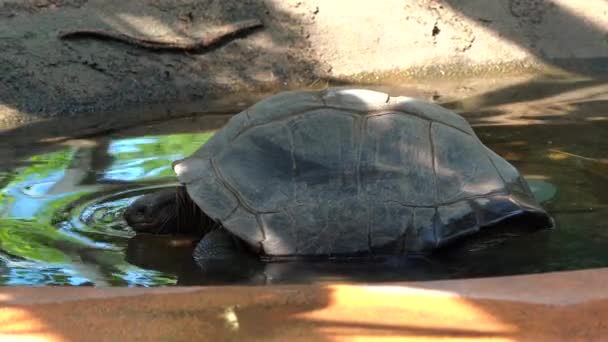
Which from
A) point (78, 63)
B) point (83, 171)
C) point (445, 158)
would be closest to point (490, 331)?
point (445, 158)

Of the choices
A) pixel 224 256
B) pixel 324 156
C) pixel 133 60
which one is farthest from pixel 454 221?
pixel 133 60

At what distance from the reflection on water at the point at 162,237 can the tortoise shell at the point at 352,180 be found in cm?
15

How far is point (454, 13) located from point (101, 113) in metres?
4.04

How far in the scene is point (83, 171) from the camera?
6.13 metres

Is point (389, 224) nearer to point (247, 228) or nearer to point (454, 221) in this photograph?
point (454, 221)

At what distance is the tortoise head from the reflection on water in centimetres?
8

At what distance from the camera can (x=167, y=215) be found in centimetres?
507

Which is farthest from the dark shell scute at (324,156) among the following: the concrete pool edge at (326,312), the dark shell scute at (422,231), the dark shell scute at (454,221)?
the concrete pool edge at (326,312)

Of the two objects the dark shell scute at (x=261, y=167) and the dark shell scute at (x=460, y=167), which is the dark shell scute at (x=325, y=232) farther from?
the dark shell scute at (x=460, y=167)

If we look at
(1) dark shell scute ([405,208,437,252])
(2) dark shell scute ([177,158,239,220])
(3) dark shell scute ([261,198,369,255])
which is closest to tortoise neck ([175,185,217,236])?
(2) dark shell scute ([177,158,239,220])

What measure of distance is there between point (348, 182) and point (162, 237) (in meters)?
1.18

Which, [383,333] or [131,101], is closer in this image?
[383,333]

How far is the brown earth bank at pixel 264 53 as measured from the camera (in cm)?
837

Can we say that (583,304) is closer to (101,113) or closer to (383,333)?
(383,333)
